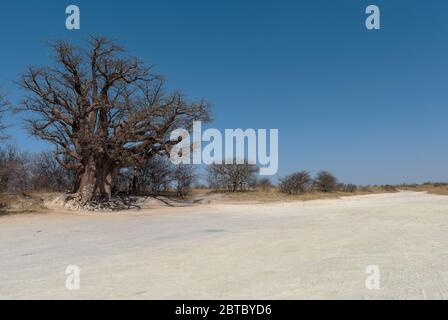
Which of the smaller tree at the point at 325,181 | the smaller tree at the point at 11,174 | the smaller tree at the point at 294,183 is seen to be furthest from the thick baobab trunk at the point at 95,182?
the smaller tree at the point at 325,181

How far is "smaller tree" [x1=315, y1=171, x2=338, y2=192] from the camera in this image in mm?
59103

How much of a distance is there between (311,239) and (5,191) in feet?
77.0

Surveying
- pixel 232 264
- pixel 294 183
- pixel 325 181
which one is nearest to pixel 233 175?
pixel 294 183

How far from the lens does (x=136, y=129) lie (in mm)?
26922

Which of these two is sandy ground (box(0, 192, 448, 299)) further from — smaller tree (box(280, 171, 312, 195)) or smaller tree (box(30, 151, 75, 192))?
smaller tree (box(280, 171, 312, 195))

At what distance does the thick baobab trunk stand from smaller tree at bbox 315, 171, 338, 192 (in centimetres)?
3855

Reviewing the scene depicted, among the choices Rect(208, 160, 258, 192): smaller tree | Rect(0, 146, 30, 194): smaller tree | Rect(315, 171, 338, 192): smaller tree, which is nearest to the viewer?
Rect(0, 146, 30, 194): smaller tree

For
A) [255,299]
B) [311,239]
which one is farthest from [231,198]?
[255,299]

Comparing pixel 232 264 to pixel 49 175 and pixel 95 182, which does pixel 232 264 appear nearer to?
pixel 95 182

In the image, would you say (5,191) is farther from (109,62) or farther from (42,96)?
(109,62)

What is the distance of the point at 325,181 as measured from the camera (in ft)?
196

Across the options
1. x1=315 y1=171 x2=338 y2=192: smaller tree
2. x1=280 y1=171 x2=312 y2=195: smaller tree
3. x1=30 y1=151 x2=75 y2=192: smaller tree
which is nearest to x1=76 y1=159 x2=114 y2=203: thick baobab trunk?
x1=30 y1=151 x2=75 y2=192: smaller tree

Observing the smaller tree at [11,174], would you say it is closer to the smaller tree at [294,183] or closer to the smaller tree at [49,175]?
the smaller tree at [49,175]
